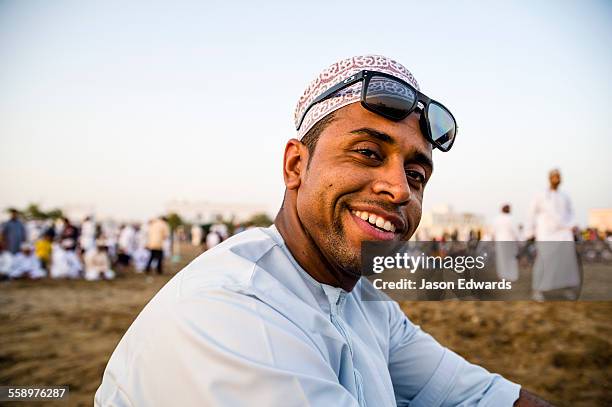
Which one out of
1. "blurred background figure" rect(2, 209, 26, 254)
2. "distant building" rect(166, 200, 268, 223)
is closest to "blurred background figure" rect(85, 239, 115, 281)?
"blurred background figure" rect(2, 209, 26, 254)

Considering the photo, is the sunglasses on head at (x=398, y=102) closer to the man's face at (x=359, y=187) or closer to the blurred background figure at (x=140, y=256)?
the man's face at (x=359, y=187)

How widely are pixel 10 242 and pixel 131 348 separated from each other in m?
12.4

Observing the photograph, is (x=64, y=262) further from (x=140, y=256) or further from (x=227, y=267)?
(x=227, y=267)

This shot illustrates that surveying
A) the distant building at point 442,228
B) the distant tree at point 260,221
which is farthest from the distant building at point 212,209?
the distant building at point 442,228

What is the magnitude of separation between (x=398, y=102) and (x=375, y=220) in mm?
375

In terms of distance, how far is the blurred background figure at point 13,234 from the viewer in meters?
11.1

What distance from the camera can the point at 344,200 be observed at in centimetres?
129

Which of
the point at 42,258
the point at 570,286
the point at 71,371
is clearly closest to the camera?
the point at 71,371

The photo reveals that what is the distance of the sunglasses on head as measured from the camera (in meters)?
1.31

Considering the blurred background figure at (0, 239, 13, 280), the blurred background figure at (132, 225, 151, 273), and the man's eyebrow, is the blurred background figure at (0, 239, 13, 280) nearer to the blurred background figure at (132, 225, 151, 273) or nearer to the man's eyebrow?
the blurred background figure at (132, 225, 151, 273)

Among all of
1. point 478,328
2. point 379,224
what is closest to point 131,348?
point 379,224

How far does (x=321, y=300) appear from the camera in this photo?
52.2 inches

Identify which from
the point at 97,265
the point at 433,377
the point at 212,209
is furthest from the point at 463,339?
the point at 212,209

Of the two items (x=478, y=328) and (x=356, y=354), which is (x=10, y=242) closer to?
(x=478, y=328)
